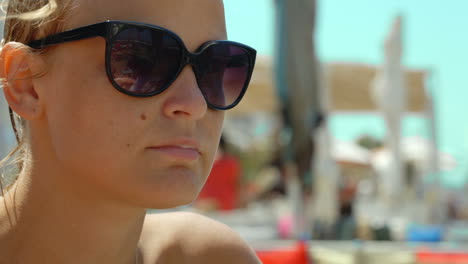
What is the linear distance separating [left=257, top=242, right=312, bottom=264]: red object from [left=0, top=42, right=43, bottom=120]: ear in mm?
2744

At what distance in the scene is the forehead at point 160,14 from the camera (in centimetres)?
100

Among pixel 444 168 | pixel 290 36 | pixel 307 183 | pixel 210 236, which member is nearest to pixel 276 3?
pixel 290 36

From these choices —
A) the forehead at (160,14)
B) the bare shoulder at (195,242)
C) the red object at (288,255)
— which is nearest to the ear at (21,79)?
the forehead at (160,14)

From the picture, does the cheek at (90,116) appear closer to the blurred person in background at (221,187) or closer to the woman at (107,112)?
the woman at (107,112)

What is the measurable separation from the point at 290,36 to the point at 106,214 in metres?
4.39

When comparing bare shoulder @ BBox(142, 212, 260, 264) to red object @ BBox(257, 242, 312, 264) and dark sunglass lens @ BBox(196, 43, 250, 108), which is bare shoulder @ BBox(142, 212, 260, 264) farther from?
red object @ BBox(257, 242, 312, 264)

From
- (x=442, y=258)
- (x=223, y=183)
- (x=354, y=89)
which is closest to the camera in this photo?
(x=442, y=258)

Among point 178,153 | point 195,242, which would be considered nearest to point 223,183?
point 195,242

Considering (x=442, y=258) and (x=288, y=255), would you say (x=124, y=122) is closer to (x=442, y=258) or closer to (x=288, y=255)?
(x=288, y=255)

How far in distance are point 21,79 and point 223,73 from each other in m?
0.37

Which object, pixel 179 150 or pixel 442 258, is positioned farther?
pixel 442 258

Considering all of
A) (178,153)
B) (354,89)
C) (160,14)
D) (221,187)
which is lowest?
(221,187)

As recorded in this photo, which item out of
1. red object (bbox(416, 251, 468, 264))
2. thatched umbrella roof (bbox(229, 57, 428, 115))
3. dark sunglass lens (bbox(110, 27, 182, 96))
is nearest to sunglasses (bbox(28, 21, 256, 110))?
dark sunglass lens (bbox(110, 27, 182, 96))

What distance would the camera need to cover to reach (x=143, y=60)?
0.99m
